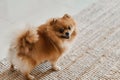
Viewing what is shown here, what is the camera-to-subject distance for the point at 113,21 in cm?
245

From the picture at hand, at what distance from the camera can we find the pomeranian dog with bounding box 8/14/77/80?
1509mm

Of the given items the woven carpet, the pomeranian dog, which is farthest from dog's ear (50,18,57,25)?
the woven carpet

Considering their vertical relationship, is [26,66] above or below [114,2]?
below

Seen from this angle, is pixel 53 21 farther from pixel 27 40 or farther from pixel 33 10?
pixel 33 10

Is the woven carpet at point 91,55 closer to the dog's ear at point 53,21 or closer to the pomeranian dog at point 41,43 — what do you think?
the pomeranian dog at point 41,43

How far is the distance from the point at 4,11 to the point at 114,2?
1438 mm

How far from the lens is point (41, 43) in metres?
1.60

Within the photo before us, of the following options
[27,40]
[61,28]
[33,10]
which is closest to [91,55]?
[61,28]

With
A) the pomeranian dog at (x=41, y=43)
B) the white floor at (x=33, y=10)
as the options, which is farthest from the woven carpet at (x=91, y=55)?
the white floor at (x=33, y=10)

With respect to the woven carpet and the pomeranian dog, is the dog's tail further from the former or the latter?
the woven carpet

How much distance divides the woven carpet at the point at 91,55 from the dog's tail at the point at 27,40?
12.9 inches

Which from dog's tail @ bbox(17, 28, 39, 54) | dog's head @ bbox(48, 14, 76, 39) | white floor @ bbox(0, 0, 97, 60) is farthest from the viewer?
white floor @ bbox(0, 0, 97, 60)

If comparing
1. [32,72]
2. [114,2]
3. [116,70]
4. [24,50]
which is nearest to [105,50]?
[116,70]

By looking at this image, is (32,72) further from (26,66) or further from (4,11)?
(4,11)
